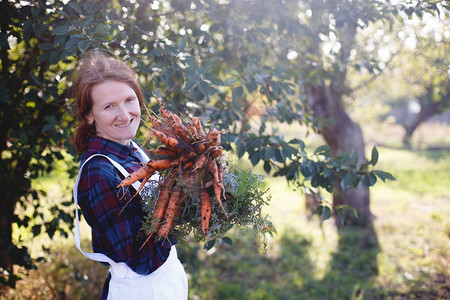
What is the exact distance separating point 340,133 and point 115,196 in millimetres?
5340

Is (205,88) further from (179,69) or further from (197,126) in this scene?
(197,126)

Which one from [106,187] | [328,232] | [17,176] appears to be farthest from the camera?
[328,232]

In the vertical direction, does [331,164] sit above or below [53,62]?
below

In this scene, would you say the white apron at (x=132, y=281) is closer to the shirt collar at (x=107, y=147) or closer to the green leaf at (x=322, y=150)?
the shirt collar at (x=107, y=147)

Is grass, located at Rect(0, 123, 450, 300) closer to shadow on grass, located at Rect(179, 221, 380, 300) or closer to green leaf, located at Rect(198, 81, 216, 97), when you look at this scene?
shadow on grass, located at Rect(179, 221, 380, 300)

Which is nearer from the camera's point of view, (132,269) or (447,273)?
(132,269)

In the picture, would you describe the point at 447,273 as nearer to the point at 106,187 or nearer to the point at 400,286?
the point at 400,286

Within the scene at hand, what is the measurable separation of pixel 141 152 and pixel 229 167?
0.55 meters

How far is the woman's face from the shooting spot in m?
1.56

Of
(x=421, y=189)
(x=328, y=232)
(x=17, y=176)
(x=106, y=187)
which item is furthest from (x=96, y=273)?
(x=421, y=189)

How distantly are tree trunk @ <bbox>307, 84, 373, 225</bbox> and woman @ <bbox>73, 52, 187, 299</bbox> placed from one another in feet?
15.5

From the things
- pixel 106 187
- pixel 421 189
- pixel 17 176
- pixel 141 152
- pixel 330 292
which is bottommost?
pixel 421 189

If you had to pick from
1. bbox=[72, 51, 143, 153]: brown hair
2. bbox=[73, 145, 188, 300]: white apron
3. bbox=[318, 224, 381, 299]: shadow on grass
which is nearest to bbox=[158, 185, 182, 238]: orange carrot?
bbox=[73, 145, 188, 300]: white apron

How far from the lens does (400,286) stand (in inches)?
160
